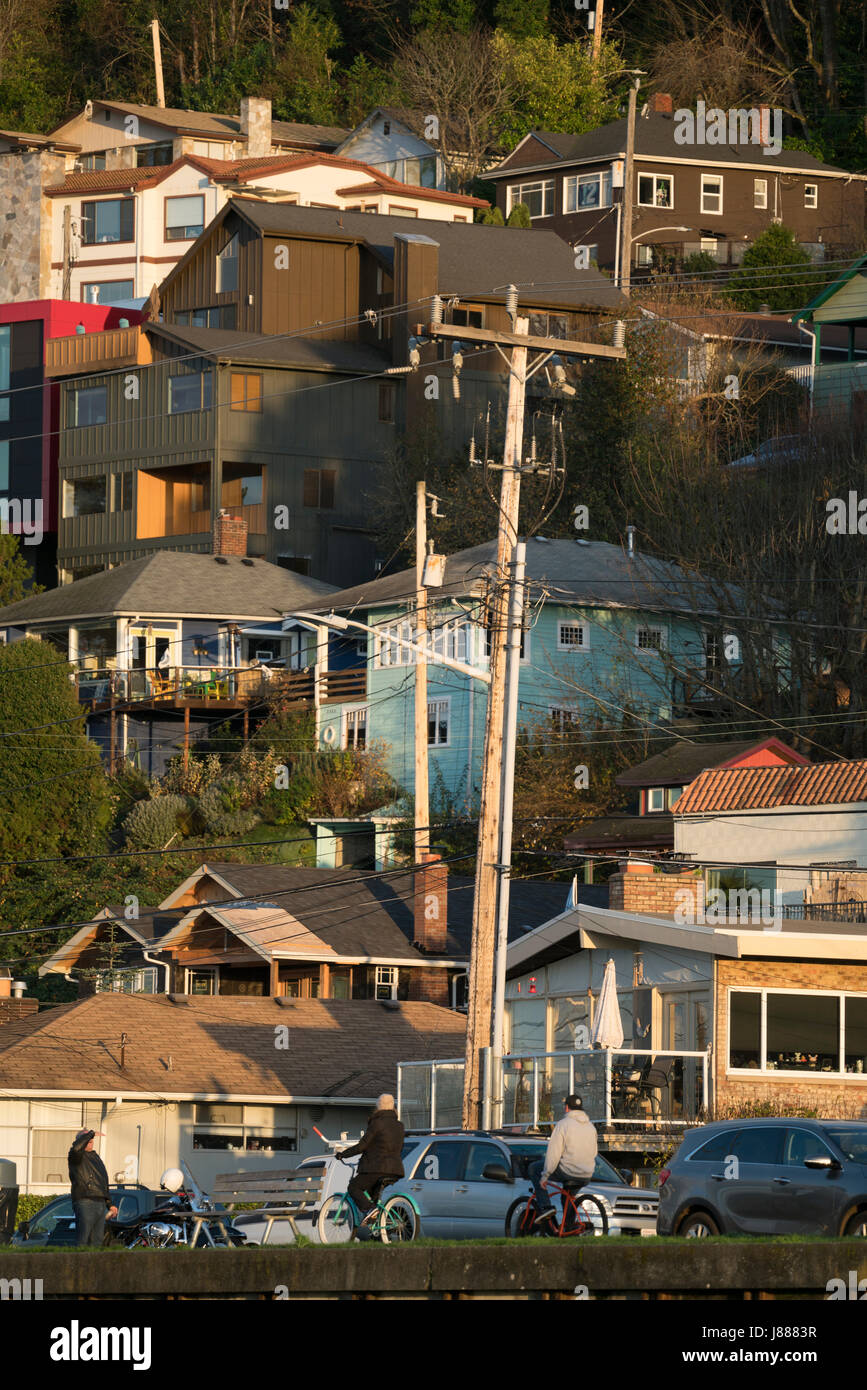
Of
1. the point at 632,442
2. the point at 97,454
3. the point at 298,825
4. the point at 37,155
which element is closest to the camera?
the point at 298,825

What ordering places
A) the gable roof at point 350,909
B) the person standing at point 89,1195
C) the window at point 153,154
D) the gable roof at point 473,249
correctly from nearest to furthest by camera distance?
the person standing at point 89,1195
the gable roof at point 350,909
the gable roof at point 473,249
the window at point 153,154

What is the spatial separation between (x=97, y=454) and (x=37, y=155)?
2409 centimetres

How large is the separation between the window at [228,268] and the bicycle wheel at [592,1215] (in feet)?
186

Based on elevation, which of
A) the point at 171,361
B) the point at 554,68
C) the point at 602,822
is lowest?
the point at 602,822

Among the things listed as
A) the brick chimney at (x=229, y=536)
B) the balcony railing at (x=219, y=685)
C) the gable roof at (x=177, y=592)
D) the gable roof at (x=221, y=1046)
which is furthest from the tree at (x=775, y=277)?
the gable roof at (x=221, y=1046)

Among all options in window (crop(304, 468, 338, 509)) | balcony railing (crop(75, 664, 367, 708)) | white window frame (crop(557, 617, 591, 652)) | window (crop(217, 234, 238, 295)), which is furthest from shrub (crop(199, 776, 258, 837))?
window (crop(217, 234, 238, 295))

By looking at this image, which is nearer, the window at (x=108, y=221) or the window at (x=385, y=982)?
the window at (x=385, y=982)

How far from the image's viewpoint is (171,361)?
234 feet

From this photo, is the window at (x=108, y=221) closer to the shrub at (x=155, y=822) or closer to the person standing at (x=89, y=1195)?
the shrub at (x=155, y=822)

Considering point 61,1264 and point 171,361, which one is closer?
point 61,1264

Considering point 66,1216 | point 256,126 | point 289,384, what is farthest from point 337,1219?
point 256,126

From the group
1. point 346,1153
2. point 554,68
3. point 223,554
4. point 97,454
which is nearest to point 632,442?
point 223,554

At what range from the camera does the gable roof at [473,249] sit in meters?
72.7

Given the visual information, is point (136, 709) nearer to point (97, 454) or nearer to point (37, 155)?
point (97, 454)
